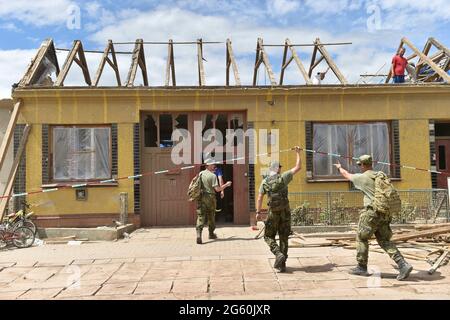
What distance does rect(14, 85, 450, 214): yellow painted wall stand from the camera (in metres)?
11.0

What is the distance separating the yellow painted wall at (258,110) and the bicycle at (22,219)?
0.55m

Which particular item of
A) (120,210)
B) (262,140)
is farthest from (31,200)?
(262,140)

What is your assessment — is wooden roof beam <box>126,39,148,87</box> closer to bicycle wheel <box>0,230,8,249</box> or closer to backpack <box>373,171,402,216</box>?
bicycle wheel <box>0,230,8,249</box>

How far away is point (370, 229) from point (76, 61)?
10.6 meters

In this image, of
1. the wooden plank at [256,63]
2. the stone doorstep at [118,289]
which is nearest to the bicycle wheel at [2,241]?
the stone doorstep at [118,289]

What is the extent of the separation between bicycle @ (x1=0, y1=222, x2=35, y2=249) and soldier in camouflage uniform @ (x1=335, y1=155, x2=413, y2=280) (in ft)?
22.0

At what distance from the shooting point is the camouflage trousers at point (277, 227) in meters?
6.48

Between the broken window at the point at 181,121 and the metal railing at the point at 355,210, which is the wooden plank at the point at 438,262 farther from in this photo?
the broken window at the point at 181,121

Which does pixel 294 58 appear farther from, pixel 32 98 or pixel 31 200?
pixel 31 200

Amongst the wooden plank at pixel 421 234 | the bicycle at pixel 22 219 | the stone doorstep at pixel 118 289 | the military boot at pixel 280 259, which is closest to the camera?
the stone doorstep at pixel 118 289

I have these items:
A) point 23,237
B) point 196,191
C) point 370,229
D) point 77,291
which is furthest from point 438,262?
point 23,237

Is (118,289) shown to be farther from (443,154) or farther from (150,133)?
(443,154)

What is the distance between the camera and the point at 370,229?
19.6 feet

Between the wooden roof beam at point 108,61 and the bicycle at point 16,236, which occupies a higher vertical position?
the wooden roof beam at point 108,61
